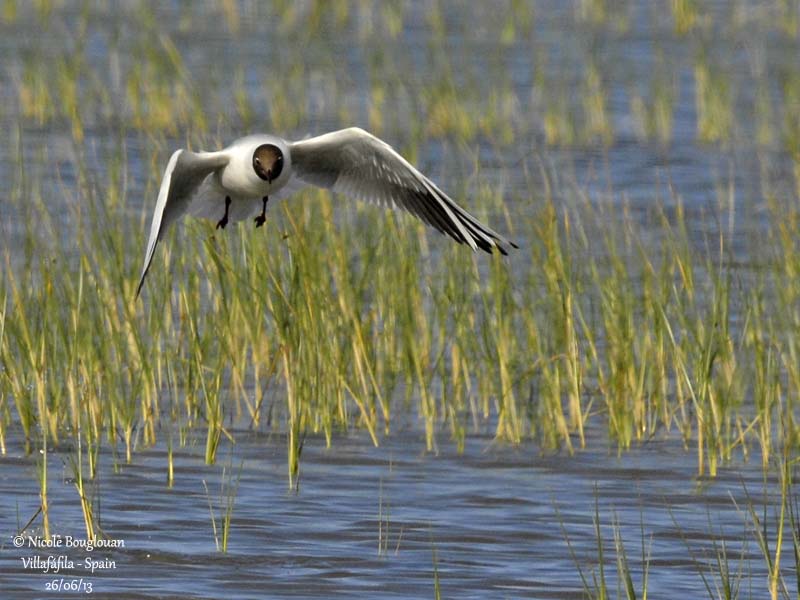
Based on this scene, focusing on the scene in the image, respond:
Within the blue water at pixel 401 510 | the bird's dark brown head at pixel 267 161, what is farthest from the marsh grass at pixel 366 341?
the bird's dark brown head at pixel 267 161

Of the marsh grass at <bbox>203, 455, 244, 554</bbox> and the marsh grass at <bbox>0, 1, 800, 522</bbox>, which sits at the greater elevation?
the marsh grass at <bbox>0, 1, 800, 522</bbox>

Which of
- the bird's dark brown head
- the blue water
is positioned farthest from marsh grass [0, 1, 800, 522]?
the bird's dark brown head

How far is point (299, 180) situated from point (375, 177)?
289 millimetres

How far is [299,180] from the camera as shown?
24.1 ft

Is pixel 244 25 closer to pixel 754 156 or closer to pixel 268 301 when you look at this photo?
pixel 754 156

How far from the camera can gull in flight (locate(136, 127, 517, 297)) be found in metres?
6.66

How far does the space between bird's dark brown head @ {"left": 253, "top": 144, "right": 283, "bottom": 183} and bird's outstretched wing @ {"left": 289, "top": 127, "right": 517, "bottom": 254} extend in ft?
0.87

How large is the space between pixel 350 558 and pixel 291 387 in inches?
43.7

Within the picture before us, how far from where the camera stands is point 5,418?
23.0 ft

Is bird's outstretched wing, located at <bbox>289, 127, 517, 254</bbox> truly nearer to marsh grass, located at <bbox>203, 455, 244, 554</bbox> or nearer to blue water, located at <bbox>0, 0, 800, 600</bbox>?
blue water, located at <bbox>0, 0, 800, 600</bbox>

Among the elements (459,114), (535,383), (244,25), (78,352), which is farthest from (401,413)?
(244,25)

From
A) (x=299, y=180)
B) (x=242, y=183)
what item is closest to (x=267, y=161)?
(x=242, y=183)

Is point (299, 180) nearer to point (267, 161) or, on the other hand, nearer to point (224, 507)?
point (267, 161)

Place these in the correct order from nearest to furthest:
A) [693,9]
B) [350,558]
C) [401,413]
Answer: [350,558] < [401,413] < [693,9]
